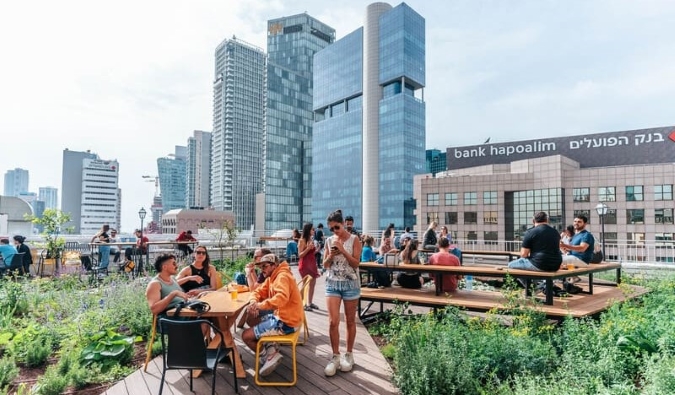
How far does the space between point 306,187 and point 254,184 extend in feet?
88.8

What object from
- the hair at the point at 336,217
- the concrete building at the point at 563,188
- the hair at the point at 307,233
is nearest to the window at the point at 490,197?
the concrete building at the point at 563,188

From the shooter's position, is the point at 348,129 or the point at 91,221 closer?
the point at 348,129

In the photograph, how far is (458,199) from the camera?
164ft

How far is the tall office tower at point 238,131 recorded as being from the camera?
14388cm

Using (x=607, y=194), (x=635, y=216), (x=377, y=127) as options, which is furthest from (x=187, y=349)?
(x=377, y=127)

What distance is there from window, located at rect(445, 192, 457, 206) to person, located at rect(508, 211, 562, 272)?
4657cm

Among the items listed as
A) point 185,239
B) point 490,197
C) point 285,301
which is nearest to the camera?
point 285,301

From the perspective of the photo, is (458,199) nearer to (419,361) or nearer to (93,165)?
(419,361)

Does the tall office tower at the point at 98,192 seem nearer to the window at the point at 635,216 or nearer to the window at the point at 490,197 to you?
the window at the point at 490,197

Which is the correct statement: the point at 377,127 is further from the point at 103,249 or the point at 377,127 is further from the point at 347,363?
the point at 347,363

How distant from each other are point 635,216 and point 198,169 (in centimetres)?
18050

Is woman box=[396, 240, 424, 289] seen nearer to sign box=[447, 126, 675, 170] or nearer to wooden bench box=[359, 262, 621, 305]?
wooden bench box=[359, 262, 621, 305]

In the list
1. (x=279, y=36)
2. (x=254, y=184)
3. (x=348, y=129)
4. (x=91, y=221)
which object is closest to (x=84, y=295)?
(x=348, y=129)

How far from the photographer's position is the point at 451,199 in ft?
165
